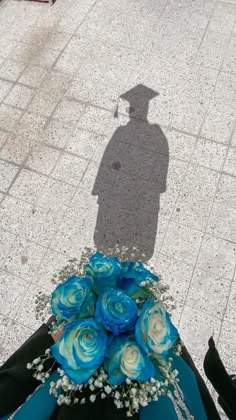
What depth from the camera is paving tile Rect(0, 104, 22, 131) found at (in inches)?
237

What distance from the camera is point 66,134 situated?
5.84m

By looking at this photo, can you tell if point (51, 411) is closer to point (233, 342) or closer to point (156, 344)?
point (156, 344)

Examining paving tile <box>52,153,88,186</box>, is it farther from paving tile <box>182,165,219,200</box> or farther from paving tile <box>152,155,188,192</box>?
paving tile <box>182,165,219,200</box>

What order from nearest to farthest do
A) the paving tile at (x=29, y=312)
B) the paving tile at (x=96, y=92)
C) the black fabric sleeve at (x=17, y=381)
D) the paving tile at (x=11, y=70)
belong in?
the black fabric sleeve at (x=17, y=381) < the paving tile at (x=29, y=312) < the paving tile at (x=96, y=92) < the paving tile at (x=11, y=70)

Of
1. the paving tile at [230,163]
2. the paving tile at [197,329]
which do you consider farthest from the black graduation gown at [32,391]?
the paving tile at [230,163]

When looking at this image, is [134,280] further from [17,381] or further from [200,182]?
[200,182]

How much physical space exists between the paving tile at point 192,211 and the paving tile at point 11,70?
3.62 metres

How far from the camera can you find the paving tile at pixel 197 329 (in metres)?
4.25

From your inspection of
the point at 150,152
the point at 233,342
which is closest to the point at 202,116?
the point at 150,152

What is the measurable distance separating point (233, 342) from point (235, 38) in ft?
16.8

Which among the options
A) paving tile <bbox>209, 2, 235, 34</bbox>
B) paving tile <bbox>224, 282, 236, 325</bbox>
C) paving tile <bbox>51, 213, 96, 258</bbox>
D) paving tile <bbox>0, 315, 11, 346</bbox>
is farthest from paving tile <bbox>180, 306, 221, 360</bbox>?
paving tile <bbox>209, 2, 235, 34</bbox>

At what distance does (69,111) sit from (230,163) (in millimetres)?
2654

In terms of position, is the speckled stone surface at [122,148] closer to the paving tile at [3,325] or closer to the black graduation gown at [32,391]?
the paving tile at [3,325]

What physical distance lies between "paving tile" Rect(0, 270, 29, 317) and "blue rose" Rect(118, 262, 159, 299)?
3.13 metres
